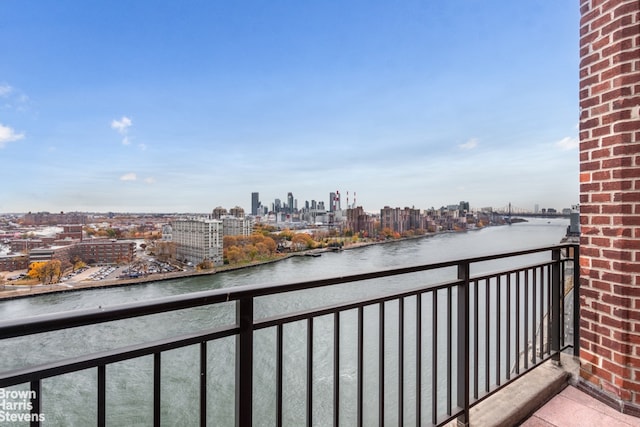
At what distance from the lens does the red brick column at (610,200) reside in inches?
61.1

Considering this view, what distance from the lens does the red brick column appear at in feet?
5.09

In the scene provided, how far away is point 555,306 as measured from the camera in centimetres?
205

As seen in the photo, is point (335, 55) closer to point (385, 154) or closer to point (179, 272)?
point (385, 154)

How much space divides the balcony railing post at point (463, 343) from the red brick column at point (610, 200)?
33.2 inches

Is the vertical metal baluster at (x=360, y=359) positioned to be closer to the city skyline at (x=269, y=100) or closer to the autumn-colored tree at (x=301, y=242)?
the city skyline at (x=269, y=100)

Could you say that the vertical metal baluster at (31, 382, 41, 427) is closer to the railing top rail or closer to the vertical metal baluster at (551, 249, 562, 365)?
the railing top rail

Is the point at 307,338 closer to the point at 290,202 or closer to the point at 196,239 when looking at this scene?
the point at 196,239

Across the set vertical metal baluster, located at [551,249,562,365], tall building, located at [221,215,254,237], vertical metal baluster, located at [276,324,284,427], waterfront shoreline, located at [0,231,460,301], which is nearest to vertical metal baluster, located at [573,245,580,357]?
vertical metal baluster, located at [551,249,562,365]

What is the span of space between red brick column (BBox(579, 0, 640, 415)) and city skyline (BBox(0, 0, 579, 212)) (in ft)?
18.1

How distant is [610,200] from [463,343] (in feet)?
→ 3.50

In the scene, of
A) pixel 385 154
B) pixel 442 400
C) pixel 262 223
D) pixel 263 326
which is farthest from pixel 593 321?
pixel 385 154

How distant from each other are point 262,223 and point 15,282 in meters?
14.4

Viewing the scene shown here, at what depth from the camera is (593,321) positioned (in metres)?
1.74

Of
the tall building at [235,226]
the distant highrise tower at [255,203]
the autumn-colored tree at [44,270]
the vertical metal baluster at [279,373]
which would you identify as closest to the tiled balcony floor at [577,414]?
the vertical metal baluster at [279,373]
